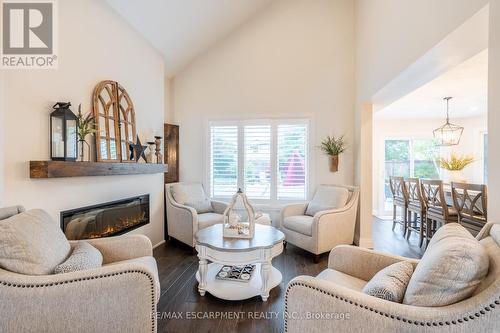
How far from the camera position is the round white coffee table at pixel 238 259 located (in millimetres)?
2275

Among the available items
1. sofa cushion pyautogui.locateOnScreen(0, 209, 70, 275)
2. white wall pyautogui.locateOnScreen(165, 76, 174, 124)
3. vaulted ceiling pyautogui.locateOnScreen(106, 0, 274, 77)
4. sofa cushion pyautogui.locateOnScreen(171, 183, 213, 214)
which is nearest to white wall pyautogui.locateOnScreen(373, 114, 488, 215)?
vaulted ceiling pyautogui.locateOnScreen(106, 0, 274, 77)

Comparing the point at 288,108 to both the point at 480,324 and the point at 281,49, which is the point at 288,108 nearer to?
the point at 281,49

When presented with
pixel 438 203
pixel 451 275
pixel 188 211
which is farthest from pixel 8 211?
pixel 438 203

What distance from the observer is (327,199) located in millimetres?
3855

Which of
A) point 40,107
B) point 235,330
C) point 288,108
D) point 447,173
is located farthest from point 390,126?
point 40,107

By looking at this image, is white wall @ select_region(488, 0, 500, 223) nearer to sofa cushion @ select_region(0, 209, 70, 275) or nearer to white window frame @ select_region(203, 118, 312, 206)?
sofa cushion @ select_region(0, 209, 70, 275)

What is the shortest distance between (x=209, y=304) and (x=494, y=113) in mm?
2458

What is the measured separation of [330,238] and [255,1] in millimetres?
3827

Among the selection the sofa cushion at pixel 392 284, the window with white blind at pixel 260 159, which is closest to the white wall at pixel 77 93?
the window with white blind at pixel 260 159

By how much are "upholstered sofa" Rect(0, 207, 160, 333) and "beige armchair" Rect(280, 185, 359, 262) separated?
2330 millimetres

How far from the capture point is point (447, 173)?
625 centimetres

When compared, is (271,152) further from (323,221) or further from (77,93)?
(77,93)

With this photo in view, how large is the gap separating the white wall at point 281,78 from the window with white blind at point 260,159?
0.18m

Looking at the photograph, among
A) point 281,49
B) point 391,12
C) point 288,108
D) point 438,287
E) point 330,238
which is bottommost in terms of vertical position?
point 330,238
